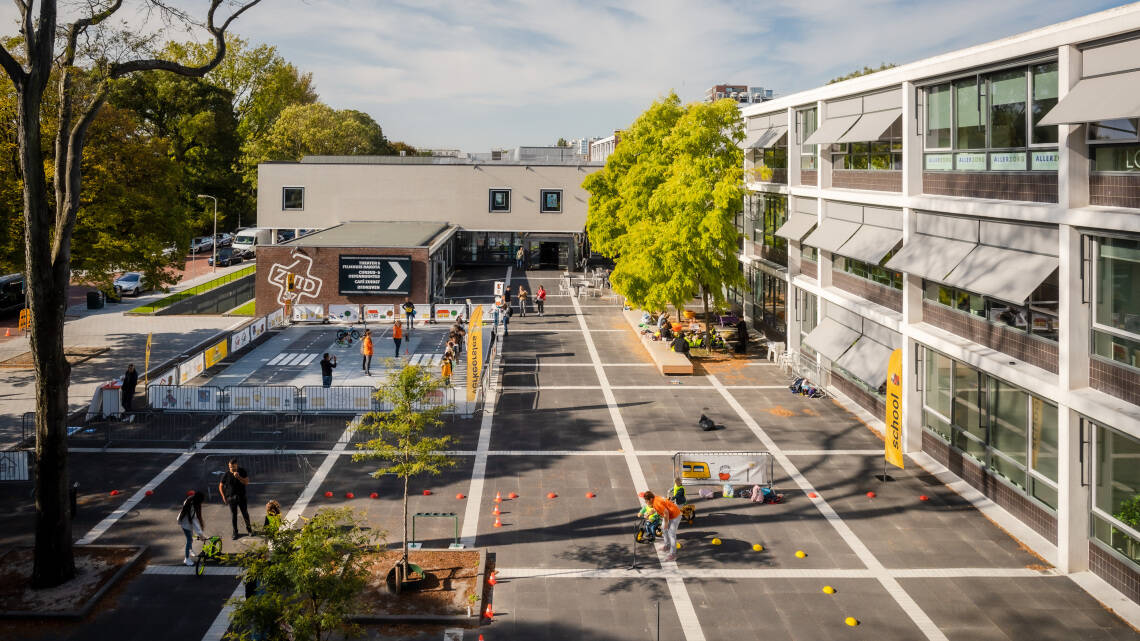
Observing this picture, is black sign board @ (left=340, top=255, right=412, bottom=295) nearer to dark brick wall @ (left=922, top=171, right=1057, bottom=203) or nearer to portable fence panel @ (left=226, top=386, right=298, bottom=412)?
portable fence panel @ (left=226, top=386, right=298, bottom=412)

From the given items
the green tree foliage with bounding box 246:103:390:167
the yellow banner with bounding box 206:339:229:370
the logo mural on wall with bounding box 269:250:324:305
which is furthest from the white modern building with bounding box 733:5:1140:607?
the green tree foliage with bounding box 246:103:390:167

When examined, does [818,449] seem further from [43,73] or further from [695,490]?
[43,73]

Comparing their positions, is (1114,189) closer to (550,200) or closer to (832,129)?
(832,129)

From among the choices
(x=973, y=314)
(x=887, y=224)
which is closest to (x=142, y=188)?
(x=887, y=224)

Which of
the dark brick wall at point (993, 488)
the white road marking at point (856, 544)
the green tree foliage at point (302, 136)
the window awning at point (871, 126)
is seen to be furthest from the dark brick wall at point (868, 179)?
the green tree foliage at point (302, 136)

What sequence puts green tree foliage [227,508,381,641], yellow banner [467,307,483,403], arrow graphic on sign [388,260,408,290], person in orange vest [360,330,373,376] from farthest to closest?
arrow graphic on sign [388,260,408,290] < person in orange vest [360,330,373,376] < yellow banner [467,307,483,403] < green tree foliage [227,508,381,641]

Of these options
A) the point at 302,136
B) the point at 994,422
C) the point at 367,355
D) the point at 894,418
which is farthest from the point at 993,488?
the point at 302,136
